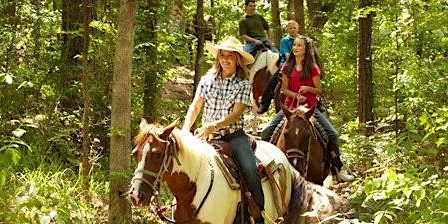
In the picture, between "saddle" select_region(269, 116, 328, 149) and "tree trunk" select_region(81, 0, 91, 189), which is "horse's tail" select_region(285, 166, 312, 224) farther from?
"tree trunk" select_region(81, 0, 91, 189)

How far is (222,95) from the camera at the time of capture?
20.4 ft

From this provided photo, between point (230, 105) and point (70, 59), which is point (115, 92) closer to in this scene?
point (230, 105)

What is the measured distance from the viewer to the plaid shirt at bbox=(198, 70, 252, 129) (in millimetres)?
6141

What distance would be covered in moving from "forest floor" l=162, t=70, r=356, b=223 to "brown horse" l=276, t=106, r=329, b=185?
659 mm

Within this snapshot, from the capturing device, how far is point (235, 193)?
605cm

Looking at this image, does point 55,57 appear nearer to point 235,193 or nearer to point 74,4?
point 74,4

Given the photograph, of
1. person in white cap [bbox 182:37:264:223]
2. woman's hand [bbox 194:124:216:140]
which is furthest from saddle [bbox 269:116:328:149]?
woman's hand [bbox 194:124:216:140]

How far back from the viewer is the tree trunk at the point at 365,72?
1313 cm

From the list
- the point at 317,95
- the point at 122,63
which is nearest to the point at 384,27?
the point at 317,95

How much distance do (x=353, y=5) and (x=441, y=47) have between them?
728 cm

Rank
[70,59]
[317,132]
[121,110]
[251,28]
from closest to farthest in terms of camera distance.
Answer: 1. [121,110]
2. [317,132]
3. [70,59]
4. [251,28]

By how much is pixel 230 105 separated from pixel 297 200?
5.36 ft

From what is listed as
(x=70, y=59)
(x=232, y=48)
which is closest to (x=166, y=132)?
(x=232, y=48)

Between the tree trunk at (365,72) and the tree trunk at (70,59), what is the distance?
6.30 metres
